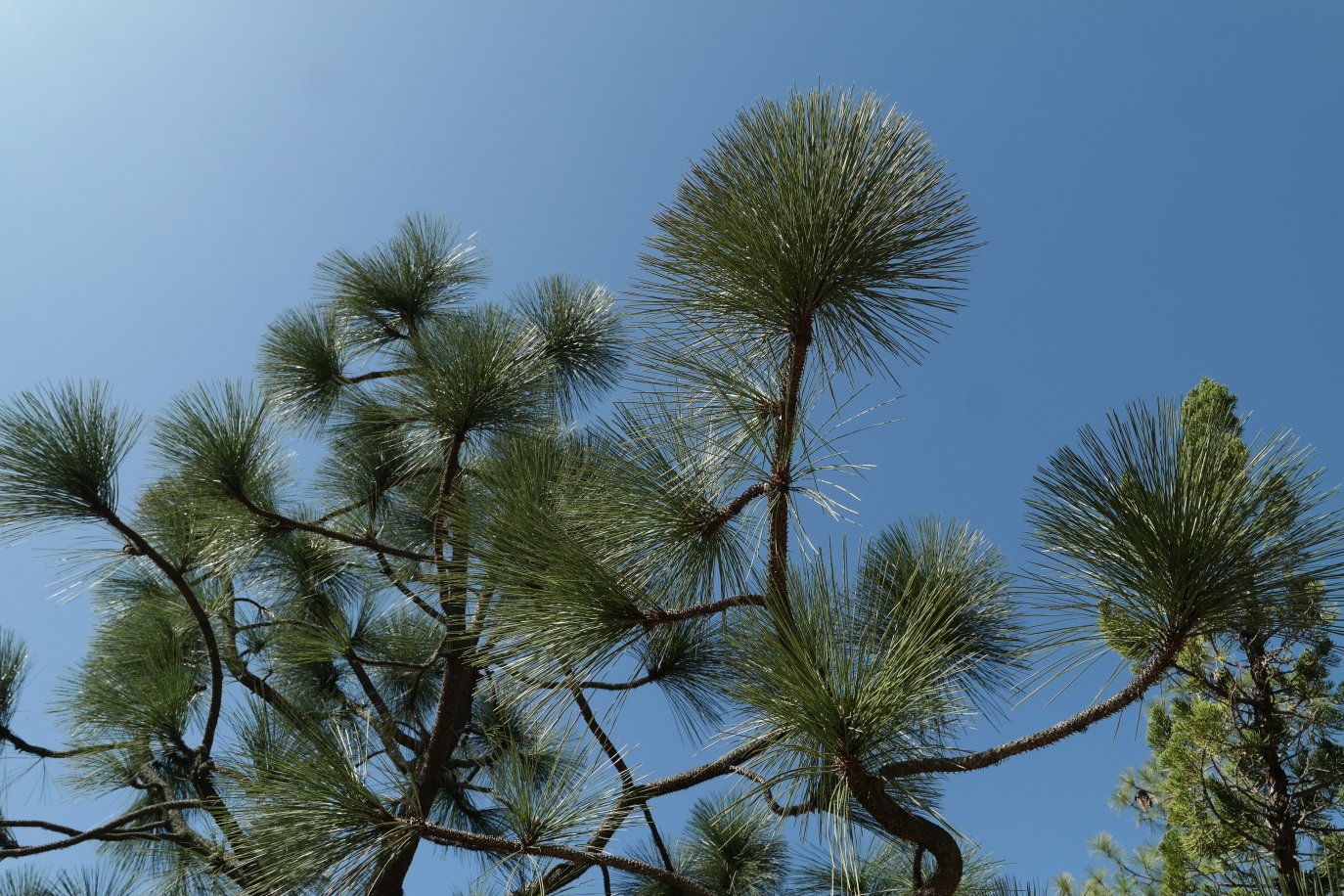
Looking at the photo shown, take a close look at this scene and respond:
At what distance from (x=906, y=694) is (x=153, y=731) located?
77.5 inches

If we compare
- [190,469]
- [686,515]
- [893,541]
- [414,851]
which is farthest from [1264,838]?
[190,469]

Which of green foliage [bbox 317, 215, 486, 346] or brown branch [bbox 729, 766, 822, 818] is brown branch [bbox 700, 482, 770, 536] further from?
green foliage [bbox 317, 215, 486, 346]

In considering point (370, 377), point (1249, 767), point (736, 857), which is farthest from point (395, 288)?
point (1249, 767)

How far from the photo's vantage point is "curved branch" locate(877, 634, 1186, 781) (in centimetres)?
107

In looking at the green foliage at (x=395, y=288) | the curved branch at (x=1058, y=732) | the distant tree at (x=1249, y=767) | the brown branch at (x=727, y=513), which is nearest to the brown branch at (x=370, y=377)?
the green foliage at (x=395, y=288)

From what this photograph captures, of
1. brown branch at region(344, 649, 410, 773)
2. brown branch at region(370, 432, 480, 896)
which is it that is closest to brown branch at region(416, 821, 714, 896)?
brown branch at region(370, 432, 480, 896)

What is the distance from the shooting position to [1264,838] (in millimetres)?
4410

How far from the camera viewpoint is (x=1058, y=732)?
3.58 feet

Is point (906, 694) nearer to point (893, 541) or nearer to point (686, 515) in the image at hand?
point (686, 515)

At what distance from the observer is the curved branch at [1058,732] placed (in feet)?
3.50

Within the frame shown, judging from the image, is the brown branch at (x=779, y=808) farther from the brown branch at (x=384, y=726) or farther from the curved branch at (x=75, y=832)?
the curved branch at (x=75, y=832)

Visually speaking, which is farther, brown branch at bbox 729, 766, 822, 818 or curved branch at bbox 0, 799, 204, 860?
curved branch at bbox 0, 799, 204, 860

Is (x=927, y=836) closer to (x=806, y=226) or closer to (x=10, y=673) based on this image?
(x=806, y=226)

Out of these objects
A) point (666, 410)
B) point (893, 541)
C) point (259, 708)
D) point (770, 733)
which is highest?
point (893, 541)
